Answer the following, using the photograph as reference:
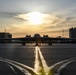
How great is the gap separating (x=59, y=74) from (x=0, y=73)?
9.74ft

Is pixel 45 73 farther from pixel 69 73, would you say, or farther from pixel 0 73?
pixel 0 73

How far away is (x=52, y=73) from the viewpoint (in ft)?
48.8

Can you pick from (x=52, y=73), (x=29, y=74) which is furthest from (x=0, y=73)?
(x=52, y=73)

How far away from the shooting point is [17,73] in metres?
14.8

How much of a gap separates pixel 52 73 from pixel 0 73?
2612 mm

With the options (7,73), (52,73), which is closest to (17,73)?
(7,73)

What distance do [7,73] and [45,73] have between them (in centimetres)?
191

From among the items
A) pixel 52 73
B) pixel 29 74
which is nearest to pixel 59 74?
pixel 52 73

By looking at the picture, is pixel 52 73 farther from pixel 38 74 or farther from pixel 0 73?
pixel 0 73

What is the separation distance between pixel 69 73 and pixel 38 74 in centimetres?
166

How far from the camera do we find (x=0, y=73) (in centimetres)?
1491

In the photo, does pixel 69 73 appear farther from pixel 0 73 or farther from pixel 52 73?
pixel 0 73

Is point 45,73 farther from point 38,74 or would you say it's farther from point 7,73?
point 7,73

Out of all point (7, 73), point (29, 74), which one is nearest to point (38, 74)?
point (29, 74)
